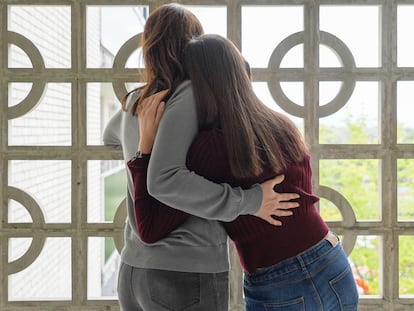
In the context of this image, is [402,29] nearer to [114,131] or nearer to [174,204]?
[114,131]

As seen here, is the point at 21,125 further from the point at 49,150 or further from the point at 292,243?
the point at 292,243

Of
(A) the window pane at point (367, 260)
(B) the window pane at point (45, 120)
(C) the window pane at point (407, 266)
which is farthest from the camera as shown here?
(A) the window pane at point (367, 260)

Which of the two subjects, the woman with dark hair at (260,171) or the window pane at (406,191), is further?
the window pane at (406,191)

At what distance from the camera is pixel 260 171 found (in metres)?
1.43

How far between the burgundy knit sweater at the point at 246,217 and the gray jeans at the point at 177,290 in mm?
108

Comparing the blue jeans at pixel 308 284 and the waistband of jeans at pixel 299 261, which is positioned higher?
the waistband of jeans at pixel 299 261

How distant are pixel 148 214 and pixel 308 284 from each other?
51 centimetres

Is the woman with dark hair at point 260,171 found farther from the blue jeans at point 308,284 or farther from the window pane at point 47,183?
the window pane at point 47,183

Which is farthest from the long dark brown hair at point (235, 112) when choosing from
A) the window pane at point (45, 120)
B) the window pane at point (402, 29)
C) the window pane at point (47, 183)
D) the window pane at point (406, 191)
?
the window pane at point (406, 191)

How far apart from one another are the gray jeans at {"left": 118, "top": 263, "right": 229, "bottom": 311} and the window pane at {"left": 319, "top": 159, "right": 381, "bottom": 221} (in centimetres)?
690

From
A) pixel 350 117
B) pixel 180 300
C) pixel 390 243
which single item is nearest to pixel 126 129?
pixel 180 300

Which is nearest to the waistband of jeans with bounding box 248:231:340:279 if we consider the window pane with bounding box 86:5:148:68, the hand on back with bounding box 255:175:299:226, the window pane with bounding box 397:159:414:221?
the hand on back with bounding box 255:175:299:226

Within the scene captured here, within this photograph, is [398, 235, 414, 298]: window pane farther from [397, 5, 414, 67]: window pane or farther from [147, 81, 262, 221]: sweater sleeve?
[147, 81, 262, 221]: sweater sleeve

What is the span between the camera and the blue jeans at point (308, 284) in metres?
1.45
